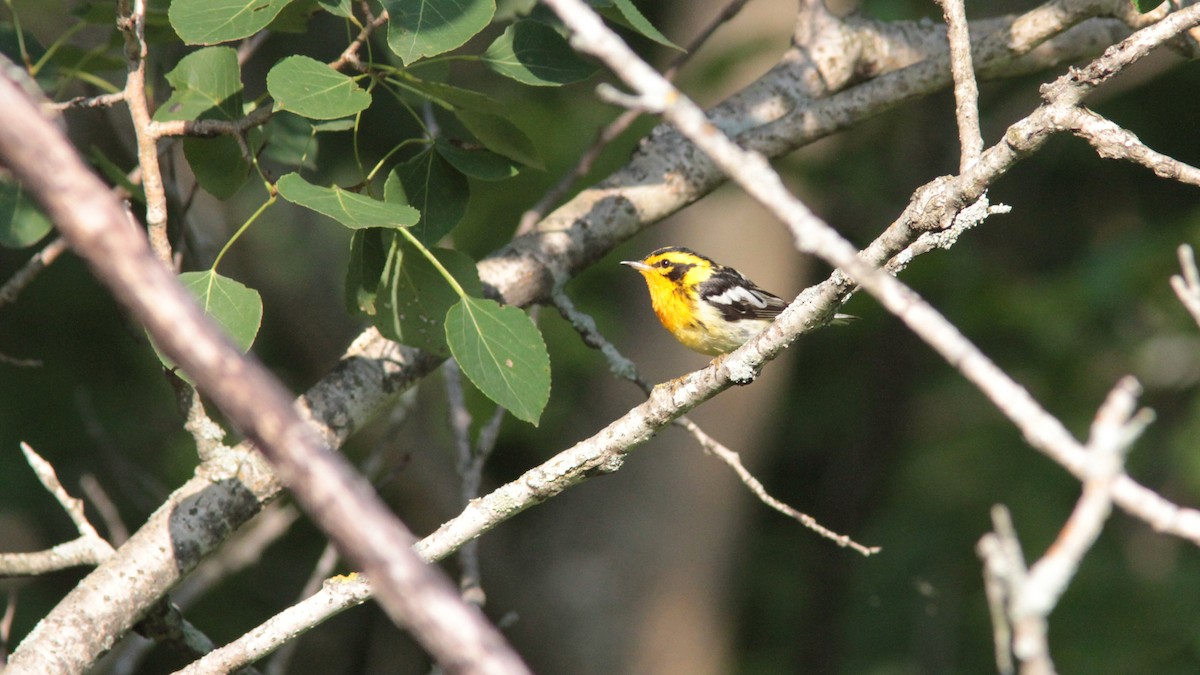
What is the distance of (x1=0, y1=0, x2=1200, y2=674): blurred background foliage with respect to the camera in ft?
24.2

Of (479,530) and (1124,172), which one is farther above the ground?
(1124,172)

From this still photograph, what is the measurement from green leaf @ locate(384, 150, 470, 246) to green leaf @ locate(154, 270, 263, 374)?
1.88 feet

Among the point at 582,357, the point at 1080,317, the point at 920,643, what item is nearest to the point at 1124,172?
the point at 1080,317

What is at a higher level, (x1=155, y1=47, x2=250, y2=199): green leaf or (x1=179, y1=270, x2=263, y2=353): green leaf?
(x1=155, y1=47, x2=250, y2=199): green leaf

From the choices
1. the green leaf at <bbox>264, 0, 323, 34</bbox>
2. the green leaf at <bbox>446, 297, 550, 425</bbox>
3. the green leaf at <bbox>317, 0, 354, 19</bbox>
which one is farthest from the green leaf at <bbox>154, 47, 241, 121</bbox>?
the green leaf at <bbox>446, 297, 550, 425</bbox>

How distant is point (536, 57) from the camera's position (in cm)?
318

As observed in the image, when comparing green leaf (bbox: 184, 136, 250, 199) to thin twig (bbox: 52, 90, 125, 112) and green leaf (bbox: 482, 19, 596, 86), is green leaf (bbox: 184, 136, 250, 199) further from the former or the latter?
green leaf (bbox: 482, 19, 596, 86)

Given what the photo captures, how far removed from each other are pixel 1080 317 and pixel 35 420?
7.40 meters

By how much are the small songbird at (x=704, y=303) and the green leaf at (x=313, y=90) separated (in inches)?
115

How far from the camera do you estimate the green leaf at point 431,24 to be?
8.71 ft

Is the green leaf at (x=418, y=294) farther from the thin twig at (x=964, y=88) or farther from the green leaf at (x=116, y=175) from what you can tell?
the thin twig at (x=964, y=88)

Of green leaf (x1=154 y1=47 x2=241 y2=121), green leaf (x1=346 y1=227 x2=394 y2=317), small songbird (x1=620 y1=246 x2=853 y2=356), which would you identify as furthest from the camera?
small songbird (x1=620 y1=246 x2=853 y2=356)

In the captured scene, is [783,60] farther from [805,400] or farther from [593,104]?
[805,400]

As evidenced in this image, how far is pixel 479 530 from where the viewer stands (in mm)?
2688
